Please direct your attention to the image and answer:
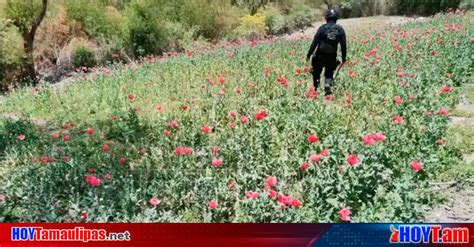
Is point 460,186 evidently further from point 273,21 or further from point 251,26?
point 273,21

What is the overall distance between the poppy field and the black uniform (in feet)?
1.28

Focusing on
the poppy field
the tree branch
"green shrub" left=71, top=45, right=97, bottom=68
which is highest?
the tree branch

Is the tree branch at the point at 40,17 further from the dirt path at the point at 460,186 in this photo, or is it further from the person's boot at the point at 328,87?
the dirt path at the point at 460,186

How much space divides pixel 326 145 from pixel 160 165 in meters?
1.96

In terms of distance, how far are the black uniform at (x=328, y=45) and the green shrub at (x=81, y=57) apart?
1996 centimetres

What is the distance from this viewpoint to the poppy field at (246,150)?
13.9 feet

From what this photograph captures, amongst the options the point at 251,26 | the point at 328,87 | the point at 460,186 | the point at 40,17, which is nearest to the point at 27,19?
the point at 40,17

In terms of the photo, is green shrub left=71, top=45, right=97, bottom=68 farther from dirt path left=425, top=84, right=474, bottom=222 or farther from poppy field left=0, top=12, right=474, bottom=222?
dirt path left=425, top=84, right=474, bottom=222

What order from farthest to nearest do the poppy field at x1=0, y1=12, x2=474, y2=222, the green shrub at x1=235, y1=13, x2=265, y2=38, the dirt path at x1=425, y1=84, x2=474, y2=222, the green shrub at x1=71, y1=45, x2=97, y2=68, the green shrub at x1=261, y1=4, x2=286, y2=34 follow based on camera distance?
the green shrub at x1=261, y1=4, x2=286, y2=34 < the green shrub at x1=235, y1=13, x2=265, y2=38 < the green shrub at x1=71, y1=45, x2=97, y2=68 < the dirt path at x1=425, y1=84, x2=474, y2=222 < the poppy field at x1=0, y1=12, x2=474, y2=222

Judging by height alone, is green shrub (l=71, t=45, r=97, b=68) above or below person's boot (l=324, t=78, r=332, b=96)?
below

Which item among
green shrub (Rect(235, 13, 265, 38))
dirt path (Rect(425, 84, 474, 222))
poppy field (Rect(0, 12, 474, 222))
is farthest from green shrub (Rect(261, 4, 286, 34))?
dirt path (Rect(425, 84, 474, 222))

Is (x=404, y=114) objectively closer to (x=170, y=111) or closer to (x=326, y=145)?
(x=326, y=145)

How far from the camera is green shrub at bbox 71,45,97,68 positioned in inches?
1009

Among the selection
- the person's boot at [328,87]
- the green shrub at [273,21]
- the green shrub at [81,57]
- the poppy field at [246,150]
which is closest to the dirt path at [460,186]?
the poppy field at [246,150]
